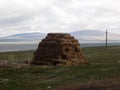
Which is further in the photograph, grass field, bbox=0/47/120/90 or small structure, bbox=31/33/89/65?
small structure, bbox=31/33/89/65

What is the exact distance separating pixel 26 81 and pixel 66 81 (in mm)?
4051

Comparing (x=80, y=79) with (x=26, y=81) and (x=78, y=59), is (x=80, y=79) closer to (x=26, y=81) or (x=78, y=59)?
(x=26, y=81)

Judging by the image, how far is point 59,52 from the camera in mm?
49688

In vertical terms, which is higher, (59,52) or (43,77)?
(59,52)

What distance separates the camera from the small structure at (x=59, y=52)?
161 feet

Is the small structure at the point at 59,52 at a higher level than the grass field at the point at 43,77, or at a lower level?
higher

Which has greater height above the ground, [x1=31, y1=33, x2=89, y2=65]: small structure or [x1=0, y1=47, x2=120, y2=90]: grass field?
[x1=31, y1=33, x2=89, y2=65]: small structure

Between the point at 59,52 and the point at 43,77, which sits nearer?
the point at 43,77

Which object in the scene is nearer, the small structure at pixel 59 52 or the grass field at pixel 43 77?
the grass field at pixel 43 77

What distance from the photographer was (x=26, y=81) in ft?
108

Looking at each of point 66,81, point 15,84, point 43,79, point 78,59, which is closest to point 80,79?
point 66,81

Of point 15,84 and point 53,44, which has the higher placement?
point 53,44

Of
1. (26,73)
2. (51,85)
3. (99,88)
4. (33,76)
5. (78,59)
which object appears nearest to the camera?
(99,88)

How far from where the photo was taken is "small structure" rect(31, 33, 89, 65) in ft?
161
